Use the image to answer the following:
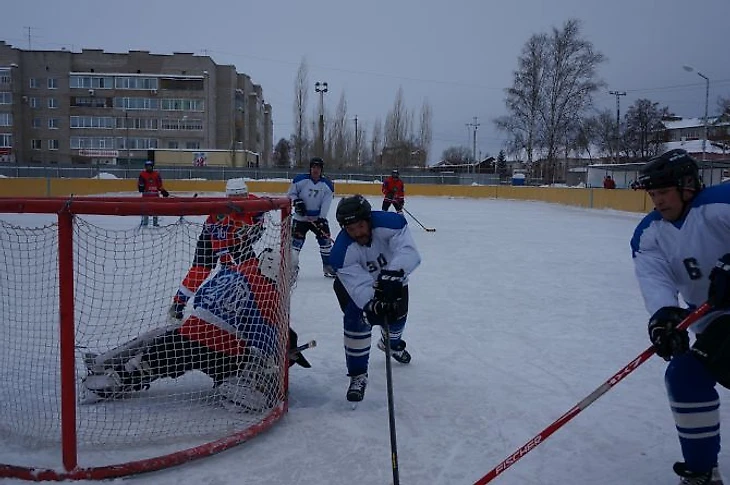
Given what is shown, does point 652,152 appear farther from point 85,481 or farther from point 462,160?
point 85,481

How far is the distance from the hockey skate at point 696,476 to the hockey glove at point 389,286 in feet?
4.22

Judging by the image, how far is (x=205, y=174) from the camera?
1129 inches

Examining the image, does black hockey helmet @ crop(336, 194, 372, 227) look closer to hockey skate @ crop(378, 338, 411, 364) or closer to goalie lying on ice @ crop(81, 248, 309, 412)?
goalie lying on ice @ crop(81, 248, 309, 412)

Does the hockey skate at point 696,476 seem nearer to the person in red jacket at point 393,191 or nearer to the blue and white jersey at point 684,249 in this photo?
the blue and white jersey at point 684,249

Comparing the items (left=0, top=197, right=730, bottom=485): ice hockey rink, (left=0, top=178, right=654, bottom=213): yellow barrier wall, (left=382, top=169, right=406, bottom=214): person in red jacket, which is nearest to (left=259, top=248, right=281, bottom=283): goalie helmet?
(left=0, top=197, right=730, bottom=485): ice hockey rink

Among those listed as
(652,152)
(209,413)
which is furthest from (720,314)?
(652,152)

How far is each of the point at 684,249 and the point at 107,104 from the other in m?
52.9

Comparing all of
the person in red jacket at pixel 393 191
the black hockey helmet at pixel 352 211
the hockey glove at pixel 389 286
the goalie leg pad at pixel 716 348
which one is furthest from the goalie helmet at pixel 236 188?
the person in red jacket at pixel 393 191

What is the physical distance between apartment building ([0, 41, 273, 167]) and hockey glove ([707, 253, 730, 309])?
49.0 m

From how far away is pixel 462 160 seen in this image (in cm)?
7731

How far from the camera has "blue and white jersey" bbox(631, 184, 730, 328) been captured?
208cm

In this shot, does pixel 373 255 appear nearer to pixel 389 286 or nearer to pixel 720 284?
pixel 389 286

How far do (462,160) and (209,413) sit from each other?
76428mm

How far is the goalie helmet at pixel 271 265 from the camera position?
2959mm
